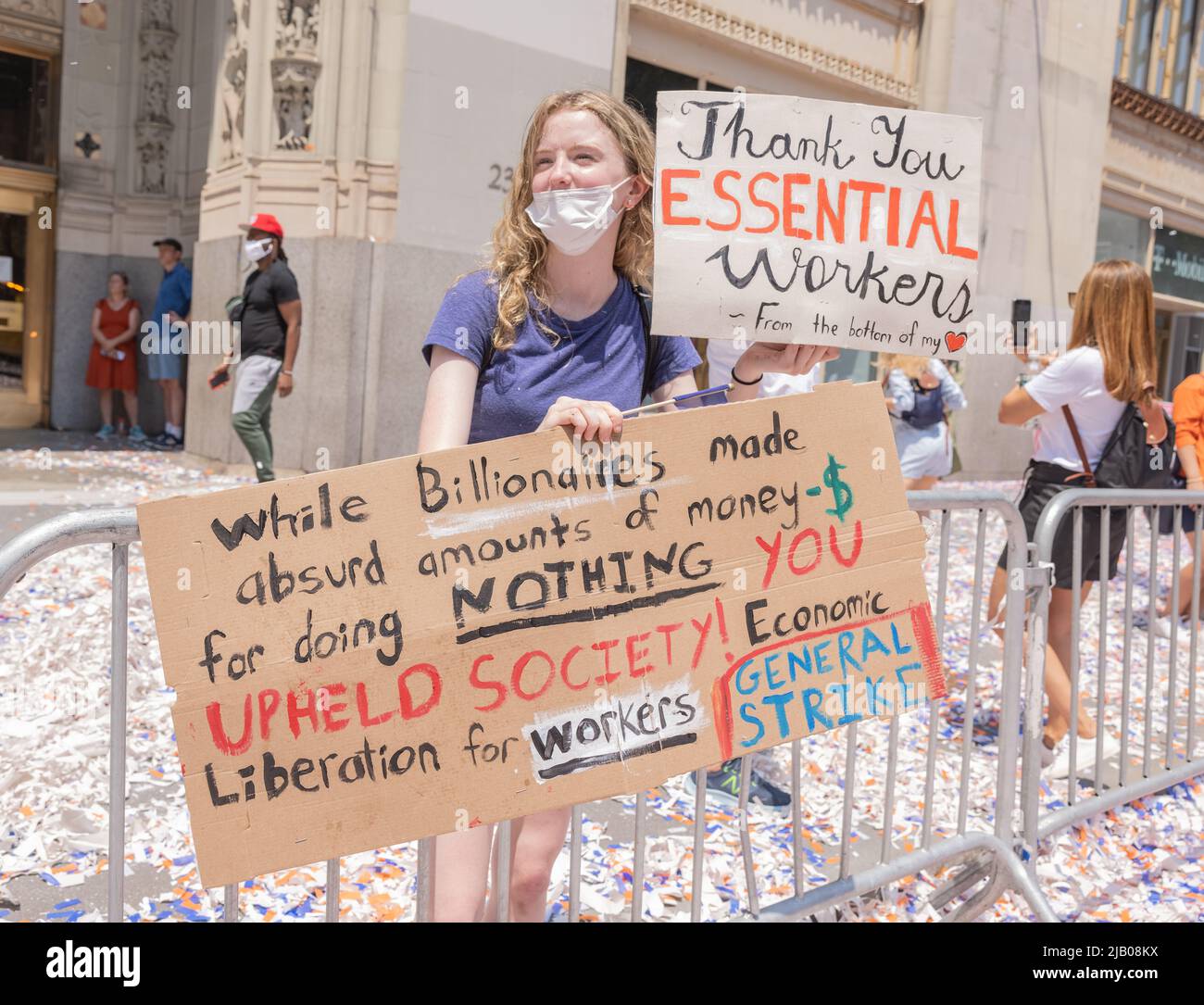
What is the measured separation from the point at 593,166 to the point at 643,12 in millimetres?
9588

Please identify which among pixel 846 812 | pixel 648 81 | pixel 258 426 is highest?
pixel 648 81

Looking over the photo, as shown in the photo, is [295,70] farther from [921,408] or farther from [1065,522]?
[1065,522]

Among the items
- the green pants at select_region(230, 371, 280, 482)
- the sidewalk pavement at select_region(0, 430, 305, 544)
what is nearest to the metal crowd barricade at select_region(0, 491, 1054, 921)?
the sidewalk pavement at select_region(0, 430, 305, 544)

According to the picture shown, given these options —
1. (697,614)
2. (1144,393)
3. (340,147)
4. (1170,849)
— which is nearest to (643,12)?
(340,147)

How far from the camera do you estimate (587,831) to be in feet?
11.6

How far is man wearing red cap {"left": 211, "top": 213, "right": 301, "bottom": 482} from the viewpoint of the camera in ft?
23.7

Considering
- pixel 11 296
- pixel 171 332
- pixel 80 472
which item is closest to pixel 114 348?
pixel 171 332

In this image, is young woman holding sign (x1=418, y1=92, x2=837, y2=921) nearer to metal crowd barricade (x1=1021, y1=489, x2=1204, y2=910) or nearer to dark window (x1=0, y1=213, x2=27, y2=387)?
metal crowd barricade (x1=1021, y1=489, x2=1204, y2=910)

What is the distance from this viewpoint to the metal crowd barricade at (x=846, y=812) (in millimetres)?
1869

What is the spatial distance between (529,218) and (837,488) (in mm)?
859

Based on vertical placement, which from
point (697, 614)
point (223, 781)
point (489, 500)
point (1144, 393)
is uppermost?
point (1144, 393)

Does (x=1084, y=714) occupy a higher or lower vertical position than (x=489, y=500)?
lower

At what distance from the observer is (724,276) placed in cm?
208
